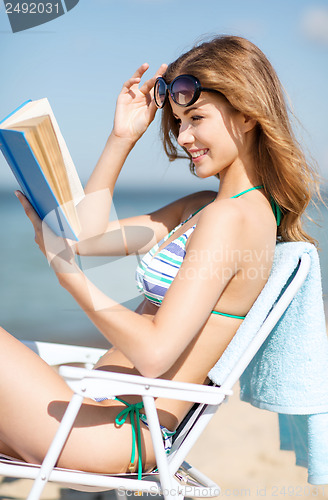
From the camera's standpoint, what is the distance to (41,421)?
1.48 meters

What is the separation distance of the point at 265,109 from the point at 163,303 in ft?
2.45

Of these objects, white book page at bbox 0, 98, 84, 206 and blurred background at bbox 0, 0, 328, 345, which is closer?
white book page at bbox 0, 98, 84, 206

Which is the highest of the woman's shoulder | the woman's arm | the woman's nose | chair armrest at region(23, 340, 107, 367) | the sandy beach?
the woman's nose

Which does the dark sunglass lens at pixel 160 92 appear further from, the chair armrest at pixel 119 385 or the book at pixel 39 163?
the chair armrest at pixel 119 385

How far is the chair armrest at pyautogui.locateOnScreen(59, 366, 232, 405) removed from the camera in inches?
52.0

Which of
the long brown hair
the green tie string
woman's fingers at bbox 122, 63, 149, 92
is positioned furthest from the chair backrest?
woman's fingers at bbox 122, 63, 149, 92

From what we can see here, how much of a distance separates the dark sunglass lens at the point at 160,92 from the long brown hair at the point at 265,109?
86mm

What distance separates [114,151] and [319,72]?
75.5 ft

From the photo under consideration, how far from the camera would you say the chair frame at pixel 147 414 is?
1.34m

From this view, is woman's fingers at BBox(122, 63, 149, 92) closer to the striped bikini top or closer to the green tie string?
the striped bikini top

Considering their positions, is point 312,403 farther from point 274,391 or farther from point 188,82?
point 188,82

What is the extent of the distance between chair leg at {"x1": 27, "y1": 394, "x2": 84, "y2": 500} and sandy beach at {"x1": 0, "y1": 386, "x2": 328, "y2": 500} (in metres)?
1.32

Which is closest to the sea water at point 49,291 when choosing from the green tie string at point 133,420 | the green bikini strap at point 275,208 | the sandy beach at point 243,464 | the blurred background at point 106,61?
the blurred background at point 106,61

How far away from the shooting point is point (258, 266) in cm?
163
